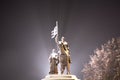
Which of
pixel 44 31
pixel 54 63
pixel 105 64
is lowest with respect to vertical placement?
pixel 54 63

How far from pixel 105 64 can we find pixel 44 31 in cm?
257

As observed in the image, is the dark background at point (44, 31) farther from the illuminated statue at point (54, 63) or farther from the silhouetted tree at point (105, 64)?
the illuminated statue at point (54, 63)

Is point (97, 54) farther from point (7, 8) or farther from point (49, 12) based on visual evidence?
point (7, 8)

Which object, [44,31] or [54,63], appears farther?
[44,31]

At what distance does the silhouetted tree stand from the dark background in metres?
0.23

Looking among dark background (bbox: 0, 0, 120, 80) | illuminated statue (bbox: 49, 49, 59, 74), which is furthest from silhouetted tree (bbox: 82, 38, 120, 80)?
illuminated statue (bbox: 49, 49, 59, 74)

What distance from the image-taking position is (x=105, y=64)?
12.9 m

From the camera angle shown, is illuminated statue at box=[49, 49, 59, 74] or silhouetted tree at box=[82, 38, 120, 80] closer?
illuminated statue at box=[49, 49, 59, 74]

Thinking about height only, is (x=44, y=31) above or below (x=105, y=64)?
above

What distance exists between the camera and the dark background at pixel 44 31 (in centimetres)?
1276

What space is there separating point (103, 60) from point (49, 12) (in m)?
2.71

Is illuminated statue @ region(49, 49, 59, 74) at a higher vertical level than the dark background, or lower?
lower

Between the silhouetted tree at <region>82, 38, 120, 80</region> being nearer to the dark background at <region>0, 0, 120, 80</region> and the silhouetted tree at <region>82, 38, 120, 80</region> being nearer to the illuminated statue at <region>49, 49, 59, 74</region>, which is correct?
the dark background at <region>0, 0, 120, 80</region>

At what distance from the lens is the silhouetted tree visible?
12.8 m
